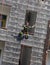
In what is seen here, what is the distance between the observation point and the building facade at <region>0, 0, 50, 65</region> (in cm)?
1600

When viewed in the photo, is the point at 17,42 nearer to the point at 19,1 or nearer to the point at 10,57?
the point at 10,57

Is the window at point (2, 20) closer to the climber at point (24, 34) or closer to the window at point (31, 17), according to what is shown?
the climber at point (24, 34)

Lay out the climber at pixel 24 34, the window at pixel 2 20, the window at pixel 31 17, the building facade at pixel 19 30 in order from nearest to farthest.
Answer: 1. the climber at pixel 24 34
2. the building facade at pixel 19 30
3. the window at pixel 2 20
4. the window at pixel 31 17

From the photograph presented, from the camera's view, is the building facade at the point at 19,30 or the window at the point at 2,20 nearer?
the building facade at the point at 19,30

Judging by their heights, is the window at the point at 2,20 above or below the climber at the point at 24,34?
above

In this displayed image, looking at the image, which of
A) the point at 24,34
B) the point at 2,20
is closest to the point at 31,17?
the point at 24,34

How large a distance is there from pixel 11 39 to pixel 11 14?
1365mm

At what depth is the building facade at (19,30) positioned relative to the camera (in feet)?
52.5

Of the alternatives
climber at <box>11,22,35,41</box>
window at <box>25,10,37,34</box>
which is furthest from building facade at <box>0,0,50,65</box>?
climber at <box>11,22,35,41</box>

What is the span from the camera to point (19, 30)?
16125 mm

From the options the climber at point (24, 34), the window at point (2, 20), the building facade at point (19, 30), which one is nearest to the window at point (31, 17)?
the building facade at point (19, 30)

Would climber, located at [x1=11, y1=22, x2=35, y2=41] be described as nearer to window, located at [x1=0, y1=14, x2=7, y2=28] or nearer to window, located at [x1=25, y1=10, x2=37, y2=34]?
window, located at [x1=25, y1=10, x2=37, y2=34]

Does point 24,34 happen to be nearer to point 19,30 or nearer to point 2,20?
point 19,30

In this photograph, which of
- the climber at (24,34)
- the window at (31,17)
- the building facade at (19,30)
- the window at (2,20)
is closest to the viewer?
the climber at (24,34)
